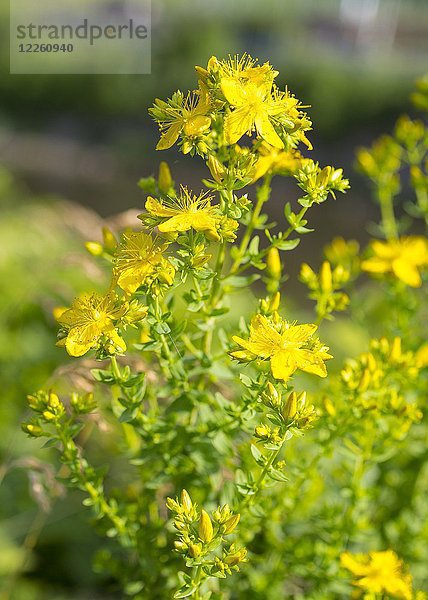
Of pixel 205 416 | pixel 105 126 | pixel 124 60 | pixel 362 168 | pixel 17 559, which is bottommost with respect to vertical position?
pixel 105 126

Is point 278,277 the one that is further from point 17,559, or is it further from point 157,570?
Answer: point 17,559

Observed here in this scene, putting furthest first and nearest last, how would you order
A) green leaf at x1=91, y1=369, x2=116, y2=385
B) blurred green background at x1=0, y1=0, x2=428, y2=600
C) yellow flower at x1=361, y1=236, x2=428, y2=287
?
blurred green background at x1=0, y1=0, x2=428, y2=600
yellow flower at x1=361, y1=236, x2=428, y2=287
green leaf at x1=91, y1=369, x2=116, y2=385

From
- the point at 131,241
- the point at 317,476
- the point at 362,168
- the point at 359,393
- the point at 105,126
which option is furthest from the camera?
the point at 105,126

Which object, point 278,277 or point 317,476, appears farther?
point 317,476

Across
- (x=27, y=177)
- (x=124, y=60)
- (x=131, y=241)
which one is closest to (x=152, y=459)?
(x=131, y=241)

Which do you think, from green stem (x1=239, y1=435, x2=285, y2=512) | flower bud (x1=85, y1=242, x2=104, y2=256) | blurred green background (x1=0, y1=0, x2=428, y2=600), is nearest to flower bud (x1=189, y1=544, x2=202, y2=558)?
green stem (x1=239, y1=435, x2=285, y2=512)

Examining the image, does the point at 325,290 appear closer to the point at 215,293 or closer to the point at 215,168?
the point at 215,293

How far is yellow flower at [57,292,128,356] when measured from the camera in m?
0.76

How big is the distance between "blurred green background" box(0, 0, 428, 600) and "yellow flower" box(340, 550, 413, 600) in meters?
1.38

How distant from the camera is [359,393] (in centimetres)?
96

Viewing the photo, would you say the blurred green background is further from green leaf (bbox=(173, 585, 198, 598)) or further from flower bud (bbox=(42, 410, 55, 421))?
green leaf (bbox=(173, 585, 198, 598))

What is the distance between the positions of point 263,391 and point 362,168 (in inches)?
30.0

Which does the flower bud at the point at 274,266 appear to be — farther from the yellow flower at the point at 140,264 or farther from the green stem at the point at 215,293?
the yellow flower at the point at 140,264

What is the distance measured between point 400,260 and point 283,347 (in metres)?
0.52
